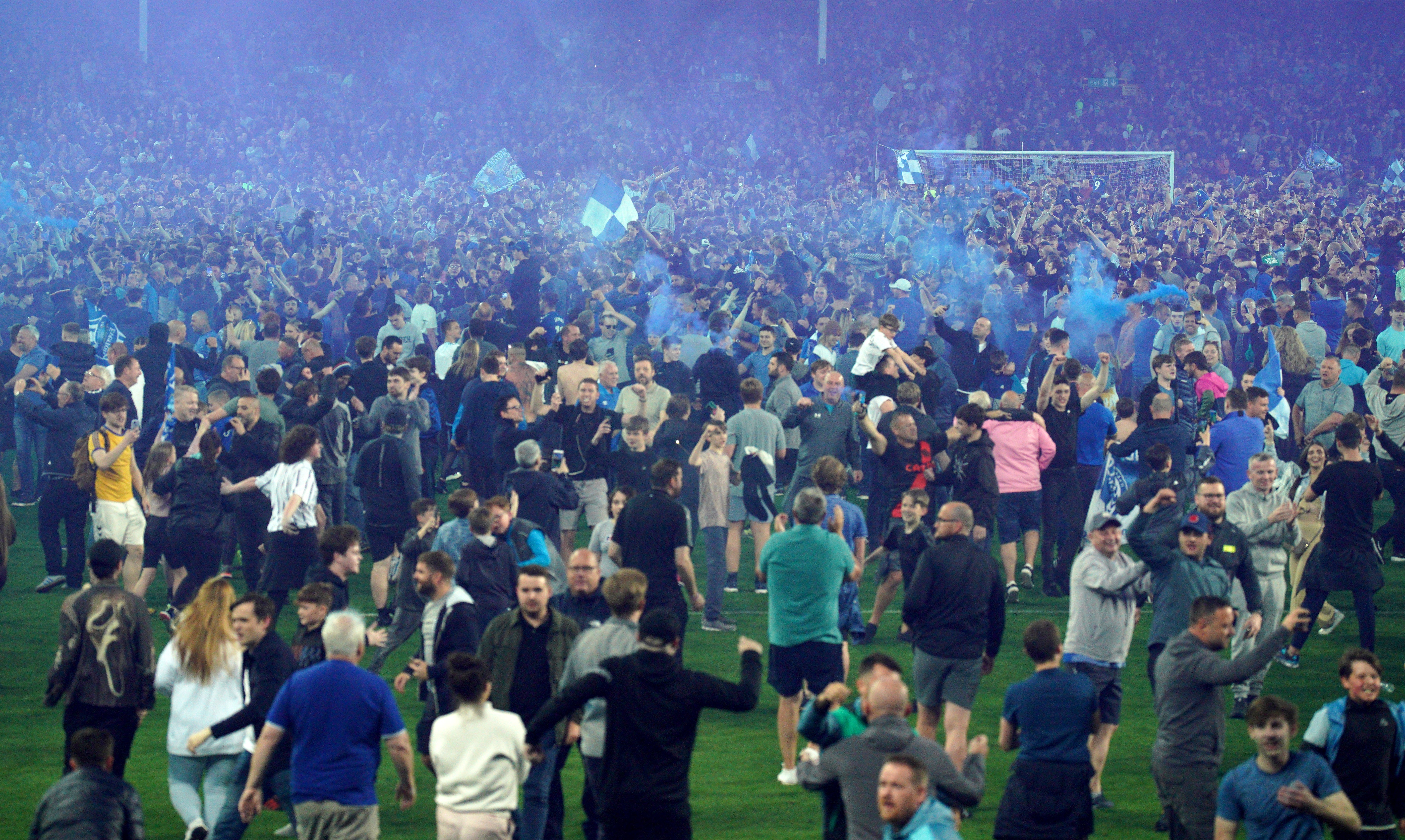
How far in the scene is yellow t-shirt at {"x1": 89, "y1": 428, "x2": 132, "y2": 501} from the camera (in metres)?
11.7

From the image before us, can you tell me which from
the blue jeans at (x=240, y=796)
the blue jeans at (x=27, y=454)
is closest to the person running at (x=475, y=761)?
the blue jeans at (x=240, y=796)

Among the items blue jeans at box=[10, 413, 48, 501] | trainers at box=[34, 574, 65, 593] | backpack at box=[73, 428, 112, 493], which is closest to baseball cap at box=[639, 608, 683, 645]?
backpack at box=[73, 428, 112, 493]

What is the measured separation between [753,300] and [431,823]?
12.9 meters

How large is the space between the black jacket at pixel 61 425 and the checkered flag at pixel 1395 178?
3005cm

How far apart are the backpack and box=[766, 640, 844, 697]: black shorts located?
5.95m

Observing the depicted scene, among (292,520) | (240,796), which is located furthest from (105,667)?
(292,520)

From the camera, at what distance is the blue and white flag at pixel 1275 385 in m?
14.7

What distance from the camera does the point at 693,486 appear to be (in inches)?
544

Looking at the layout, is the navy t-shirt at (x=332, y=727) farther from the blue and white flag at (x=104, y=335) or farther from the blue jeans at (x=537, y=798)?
the blue and white flag at (x=104, y=335)

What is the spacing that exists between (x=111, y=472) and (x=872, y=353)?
20.7 feet


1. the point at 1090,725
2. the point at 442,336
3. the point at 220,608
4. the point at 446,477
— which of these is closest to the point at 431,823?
the point at 220,608

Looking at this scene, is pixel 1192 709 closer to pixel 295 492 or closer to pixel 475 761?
pixel 475 761

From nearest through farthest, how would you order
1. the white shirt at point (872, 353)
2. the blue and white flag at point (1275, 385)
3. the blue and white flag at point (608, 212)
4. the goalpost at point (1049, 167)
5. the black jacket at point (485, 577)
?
the black jacket at point (485, 577) → the white shirt at point (872, 353) → the blue and white flag at point (1275, 385) → the blue and white flag at point (608, 212) → the goalpost at point (1049, 167)

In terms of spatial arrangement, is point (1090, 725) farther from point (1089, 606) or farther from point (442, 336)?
point (442, 336)
